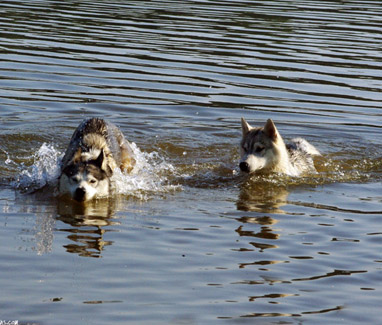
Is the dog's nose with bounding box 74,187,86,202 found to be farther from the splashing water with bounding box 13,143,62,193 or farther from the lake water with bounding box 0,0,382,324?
the splashing water with bounding box 13,143,62,193

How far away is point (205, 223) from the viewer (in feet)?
32.0

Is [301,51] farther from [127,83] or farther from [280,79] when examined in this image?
[127,83]

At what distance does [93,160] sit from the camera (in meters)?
11.3

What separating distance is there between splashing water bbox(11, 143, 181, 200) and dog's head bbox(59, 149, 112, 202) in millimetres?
272

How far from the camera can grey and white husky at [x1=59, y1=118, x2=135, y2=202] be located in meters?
10.9

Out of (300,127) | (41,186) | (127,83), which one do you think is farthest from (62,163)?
(127,83)

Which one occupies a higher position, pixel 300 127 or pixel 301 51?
pixel 301 51

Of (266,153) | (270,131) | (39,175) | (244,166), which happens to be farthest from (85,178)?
(270,131)

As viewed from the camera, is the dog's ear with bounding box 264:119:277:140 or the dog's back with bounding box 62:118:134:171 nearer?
the dog's back with bounding box 62:118:134:171

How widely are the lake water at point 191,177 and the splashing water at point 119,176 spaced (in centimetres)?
4

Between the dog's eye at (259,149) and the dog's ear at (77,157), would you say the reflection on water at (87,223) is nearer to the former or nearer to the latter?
the dog's ear at (77,157)

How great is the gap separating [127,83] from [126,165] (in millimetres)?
5957

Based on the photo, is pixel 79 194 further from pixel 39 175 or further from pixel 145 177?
pixel 145 177

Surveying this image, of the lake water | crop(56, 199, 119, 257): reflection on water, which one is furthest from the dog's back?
crop(56, 199, 119, 257): reflection on water
